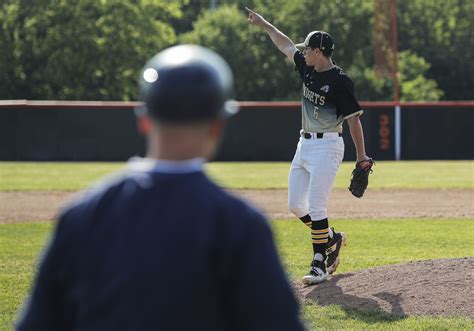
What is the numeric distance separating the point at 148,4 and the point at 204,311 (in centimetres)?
4215

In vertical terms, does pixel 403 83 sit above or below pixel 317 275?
below

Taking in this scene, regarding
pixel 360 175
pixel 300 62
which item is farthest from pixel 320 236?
pixel 300 62

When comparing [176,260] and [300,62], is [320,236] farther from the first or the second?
[176,260]

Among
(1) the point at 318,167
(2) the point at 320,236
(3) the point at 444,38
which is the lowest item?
(3) the point at 444,38

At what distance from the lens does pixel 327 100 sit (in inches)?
297

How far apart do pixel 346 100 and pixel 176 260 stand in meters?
5.51

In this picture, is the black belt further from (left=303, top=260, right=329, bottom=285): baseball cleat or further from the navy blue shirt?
the navy blue shirt

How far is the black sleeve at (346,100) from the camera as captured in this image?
7.52 m

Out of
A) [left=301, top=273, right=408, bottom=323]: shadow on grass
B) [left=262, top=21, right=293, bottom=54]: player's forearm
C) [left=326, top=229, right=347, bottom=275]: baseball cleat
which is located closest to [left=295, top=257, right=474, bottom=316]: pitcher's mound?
[left=301, top=273, right=408, bottom=323]: shadow on grass

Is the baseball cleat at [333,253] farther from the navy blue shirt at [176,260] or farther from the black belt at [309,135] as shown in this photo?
the navy blue shirt at [176,260]

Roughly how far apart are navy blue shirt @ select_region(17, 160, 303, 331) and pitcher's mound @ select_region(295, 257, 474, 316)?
452cm

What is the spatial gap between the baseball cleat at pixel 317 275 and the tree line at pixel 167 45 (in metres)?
27.8

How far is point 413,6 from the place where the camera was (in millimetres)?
51000

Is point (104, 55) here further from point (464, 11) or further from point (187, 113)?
point (187, 113)
